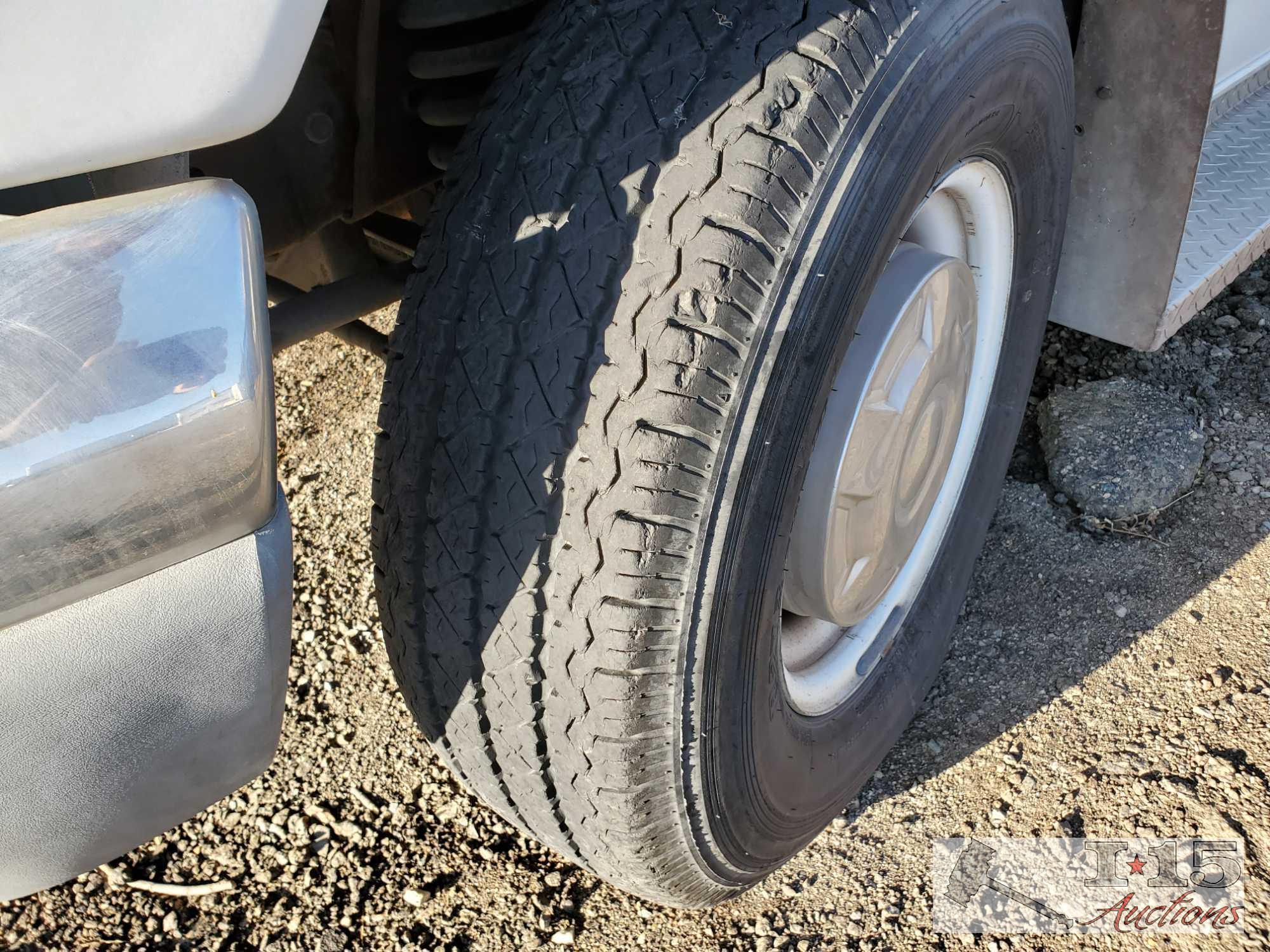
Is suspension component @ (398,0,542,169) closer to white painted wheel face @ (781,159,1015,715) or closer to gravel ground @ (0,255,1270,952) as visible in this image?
white painted wheel face @ (781,159,1015,715)

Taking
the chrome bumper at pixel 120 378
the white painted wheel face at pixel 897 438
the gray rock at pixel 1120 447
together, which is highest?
the chrome bumper at pixel 120 378

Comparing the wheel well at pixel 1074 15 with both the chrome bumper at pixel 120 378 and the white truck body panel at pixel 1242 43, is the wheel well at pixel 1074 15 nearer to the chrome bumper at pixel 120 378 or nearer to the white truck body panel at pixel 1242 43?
the white truck body panel at pixel 1242 43

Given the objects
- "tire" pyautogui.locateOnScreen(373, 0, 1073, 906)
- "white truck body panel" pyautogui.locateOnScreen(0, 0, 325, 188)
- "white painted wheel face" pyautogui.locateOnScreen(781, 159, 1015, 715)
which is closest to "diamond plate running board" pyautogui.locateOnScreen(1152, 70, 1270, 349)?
"white painted wheel face" pyautogui.locateOnScreen(781, 159, 1015, 715)

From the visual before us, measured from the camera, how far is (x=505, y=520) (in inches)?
44.4

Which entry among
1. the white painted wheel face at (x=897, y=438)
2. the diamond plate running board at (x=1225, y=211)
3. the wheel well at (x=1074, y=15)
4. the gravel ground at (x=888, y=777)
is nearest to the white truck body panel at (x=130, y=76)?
the white painted wheel face at (x=897, y=438)

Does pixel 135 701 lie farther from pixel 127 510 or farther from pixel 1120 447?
pixel 1120 447

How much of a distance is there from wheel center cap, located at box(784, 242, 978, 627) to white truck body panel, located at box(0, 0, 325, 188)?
78 centimetres

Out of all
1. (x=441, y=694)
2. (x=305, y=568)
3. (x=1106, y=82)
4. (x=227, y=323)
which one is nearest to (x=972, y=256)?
(x=1106, y=82)

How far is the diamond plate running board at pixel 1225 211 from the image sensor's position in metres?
1.95

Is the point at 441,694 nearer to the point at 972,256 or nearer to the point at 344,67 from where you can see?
the point at 344,67

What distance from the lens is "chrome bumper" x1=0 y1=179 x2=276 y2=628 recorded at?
2.52 feet

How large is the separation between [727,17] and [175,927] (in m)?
1.57

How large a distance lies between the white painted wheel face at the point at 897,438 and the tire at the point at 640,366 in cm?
13

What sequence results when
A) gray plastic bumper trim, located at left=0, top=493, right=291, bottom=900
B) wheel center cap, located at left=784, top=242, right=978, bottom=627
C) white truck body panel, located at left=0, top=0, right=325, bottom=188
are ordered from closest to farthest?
white truck body panel, located at left=0, top=0, right=325, bottom=188
gray plastic bumper trim, located at left=0, top=493, right=291, bottom=900
wheel center cap, located at left=784, top=242, right=978, bottom=627
